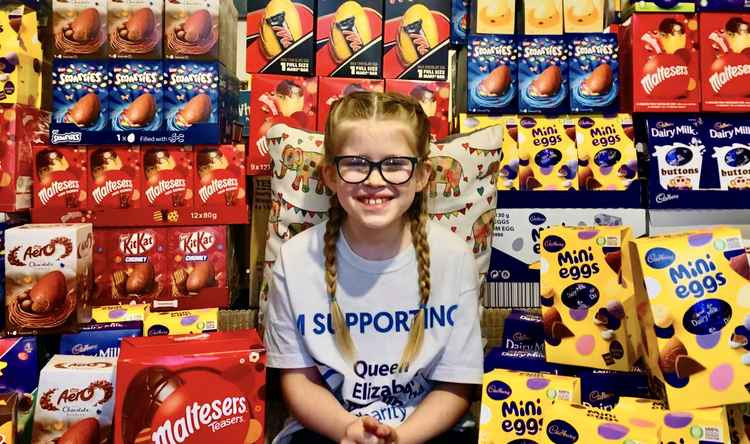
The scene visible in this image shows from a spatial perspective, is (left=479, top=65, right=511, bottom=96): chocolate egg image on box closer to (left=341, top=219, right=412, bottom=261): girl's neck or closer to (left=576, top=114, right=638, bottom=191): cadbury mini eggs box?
(left=576, top=114, right=638, bottom=191): cadbury mini eggs box

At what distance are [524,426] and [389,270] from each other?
46 centimetres

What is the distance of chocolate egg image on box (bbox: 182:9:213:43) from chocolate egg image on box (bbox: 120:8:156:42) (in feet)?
0.38

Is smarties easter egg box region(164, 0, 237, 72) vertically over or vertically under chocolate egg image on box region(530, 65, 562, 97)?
over

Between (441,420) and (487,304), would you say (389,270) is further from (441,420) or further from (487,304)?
(487,304)

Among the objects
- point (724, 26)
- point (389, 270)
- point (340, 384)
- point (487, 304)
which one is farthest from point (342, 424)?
point (724, 26)

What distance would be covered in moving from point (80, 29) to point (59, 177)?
518 mm

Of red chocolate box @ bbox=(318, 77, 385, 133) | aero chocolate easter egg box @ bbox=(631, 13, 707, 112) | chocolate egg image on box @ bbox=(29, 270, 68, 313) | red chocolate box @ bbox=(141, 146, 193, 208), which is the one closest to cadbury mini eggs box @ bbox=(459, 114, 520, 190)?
red chocolate box @ bbox=(318, 77, 385, 133)

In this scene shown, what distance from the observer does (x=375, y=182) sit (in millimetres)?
1352

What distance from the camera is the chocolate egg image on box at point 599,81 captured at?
2244 mm

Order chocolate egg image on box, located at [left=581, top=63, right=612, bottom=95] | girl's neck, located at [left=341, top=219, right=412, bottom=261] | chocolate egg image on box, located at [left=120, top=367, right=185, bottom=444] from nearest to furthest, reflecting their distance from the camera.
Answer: chocolate egg image on box, located at [left=120, top=367, right=185, bottom=444] → girl's neck, located at [left=341, top=219, right=412, bottom=261] → chocolate egg image on box, located at [left=581, top=63, right=612, bottom=95]

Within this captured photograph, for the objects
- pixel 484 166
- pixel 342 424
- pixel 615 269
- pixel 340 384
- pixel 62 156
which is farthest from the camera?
pixel 62 156

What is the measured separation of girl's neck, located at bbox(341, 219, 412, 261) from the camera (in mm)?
1471

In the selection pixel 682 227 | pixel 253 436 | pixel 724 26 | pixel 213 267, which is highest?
pixel 724 26

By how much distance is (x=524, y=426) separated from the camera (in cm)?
136
